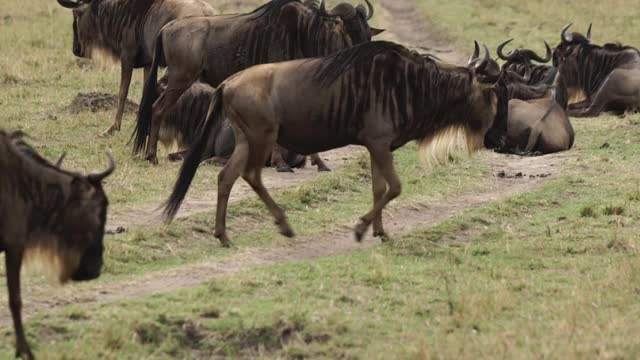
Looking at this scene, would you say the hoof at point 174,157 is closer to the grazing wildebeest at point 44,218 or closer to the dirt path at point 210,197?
the dirt path at point 210,197

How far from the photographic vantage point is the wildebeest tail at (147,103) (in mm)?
11164

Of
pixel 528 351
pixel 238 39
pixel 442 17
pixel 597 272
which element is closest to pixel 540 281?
pixel 597 272

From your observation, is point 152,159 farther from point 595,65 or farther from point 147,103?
point 595,65

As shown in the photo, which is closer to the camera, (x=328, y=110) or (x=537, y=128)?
(x=328, y=110)

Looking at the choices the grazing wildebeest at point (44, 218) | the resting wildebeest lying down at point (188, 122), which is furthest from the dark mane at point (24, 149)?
the resting wildebeest lying down at point (188, 122)

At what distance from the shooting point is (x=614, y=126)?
14.3m

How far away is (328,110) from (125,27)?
16.4 feet

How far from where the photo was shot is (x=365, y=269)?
734cm

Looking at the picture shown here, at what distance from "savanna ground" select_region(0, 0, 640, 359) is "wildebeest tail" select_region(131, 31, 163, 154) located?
250 millimetres

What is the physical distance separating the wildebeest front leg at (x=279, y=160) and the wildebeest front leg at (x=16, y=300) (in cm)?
573

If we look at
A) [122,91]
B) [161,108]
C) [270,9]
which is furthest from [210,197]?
[122,91]

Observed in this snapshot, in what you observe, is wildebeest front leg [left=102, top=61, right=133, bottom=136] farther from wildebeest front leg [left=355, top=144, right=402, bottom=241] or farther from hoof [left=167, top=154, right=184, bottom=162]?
wildebeest front leg [left=355, top=144, right=402, bottom=241]

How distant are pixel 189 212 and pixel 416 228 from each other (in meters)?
1.56

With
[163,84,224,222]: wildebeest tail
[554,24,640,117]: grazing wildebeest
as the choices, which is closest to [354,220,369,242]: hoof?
[163,84,224,222]: wildebeest tail
